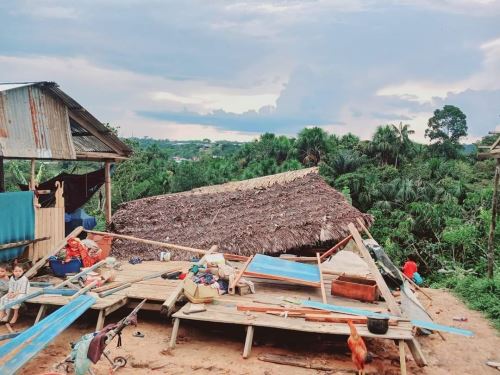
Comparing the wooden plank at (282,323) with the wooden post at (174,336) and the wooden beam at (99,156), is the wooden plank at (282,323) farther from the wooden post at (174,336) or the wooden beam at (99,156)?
the wooden beam at (99,156)

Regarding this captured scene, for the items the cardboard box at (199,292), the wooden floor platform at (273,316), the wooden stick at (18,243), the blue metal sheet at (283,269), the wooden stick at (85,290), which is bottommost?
the wooden floor platform at (273,316)

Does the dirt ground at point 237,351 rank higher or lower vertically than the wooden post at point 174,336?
lower

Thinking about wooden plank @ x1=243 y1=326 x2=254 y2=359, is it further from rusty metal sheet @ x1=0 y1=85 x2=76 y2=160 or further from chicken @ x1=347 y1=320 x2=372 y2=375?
rusty metal sheet @ x1=0 y1=85 x2=76 y2=160

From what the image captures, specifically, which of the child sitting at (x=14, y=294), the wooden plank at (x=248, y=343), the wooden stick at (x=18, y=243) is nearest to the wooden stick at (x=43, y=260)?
the wooden stick at (x=18, y=243)

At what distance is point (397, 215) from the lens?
2141 centimetres

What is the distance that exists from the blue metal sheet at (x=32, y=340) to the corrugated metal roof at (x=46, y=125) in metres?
3.32

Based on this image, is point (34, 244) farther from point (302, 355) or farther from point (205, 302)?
point (302, 355)

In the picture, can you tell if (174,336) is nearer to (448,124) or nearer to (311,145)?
(311,145)

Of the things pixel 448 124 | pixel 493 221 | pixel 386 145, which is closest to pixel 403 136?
pixel 386 145

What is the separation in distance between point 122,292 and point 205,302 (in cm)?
155

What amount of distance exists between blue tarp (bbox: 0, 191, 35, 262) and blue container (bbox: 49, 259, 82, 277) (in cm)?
64

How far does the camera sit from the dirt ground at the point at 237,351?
5871 mm

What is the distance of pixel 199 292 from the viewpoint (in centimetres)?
687

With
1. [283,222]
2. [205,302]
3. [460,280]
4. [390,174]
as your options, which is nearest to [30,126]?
[205,302]
